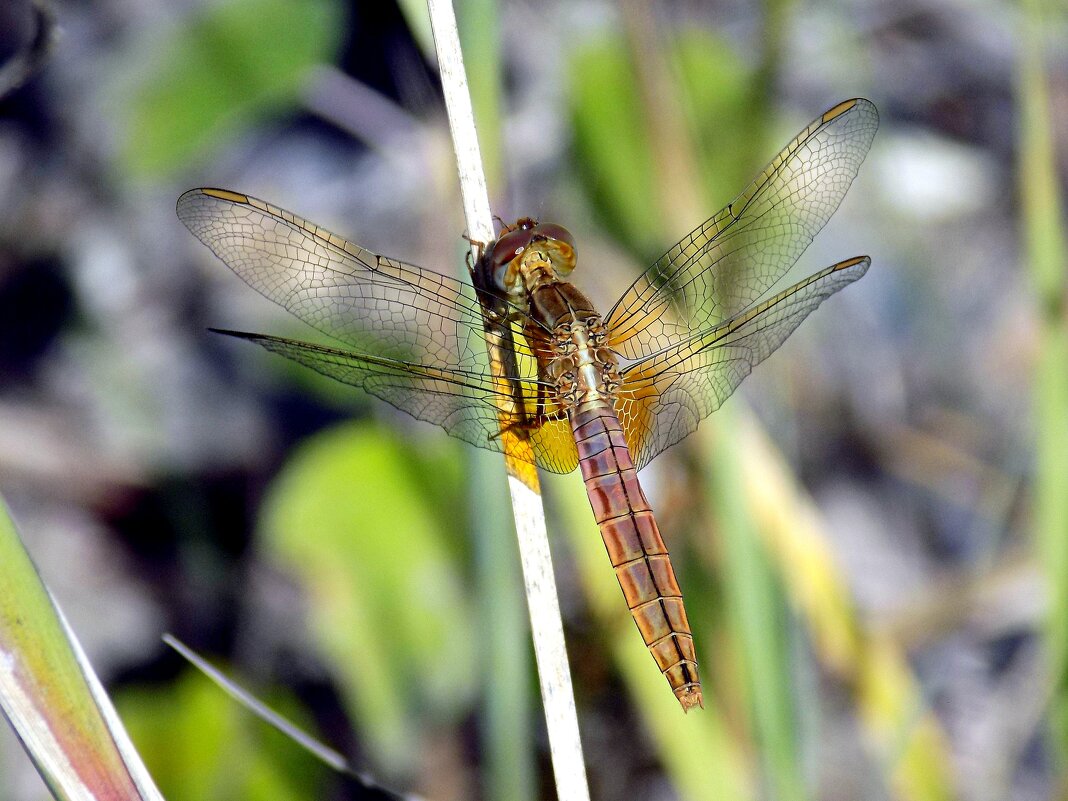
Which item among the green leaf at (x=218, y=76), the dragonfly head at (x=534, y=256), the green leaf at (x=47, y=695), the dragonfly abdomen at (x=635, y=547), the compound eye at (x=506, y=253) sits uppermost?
the green leaf at (x=218, y=76)

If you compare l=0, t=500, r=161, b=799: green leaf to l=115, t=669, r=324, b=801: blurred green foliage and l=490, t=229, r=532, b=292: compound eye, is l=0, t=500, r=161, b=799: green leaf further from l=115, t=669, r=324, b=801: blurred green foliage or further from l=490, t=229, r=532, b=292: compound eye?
l=115, t=669, r=324, b=801: blurred green foliage

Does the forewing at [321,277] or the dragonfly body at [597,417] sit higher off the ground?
the forewing at [321,277]

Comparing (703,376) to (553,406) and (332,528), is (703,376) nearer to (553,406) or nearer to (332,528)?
(553,406)

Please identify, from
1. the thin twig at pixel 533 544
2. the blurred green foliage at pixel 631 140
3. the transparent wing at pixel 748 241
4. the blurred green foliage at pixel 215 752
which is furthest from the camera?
the blurred green foliage at pixel 631 140

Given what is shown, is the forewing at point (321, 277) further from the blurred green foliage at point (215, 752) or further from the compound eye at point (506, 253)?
the blurred green foliage at point (215, 752)

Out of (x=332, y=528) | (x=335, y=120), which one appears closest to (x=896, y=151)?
(x=335, y=120)

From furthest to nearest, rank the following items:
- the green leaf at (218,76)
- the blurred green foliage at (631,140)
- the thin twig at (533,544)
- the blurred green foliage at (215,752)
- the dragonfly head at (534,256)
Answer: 1. the green leaf at (218,76)
2. the blurred green foliage at (631,140)
3. the blurred green foliage at (215,752)
4. the dragonfly head at (534,256)
5. the thin twig at (533,544)

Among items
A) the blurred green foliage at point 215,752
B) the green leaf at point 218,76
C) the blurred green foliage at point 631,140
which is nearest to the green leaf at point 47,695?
the blurred green foliage at point 215,752
